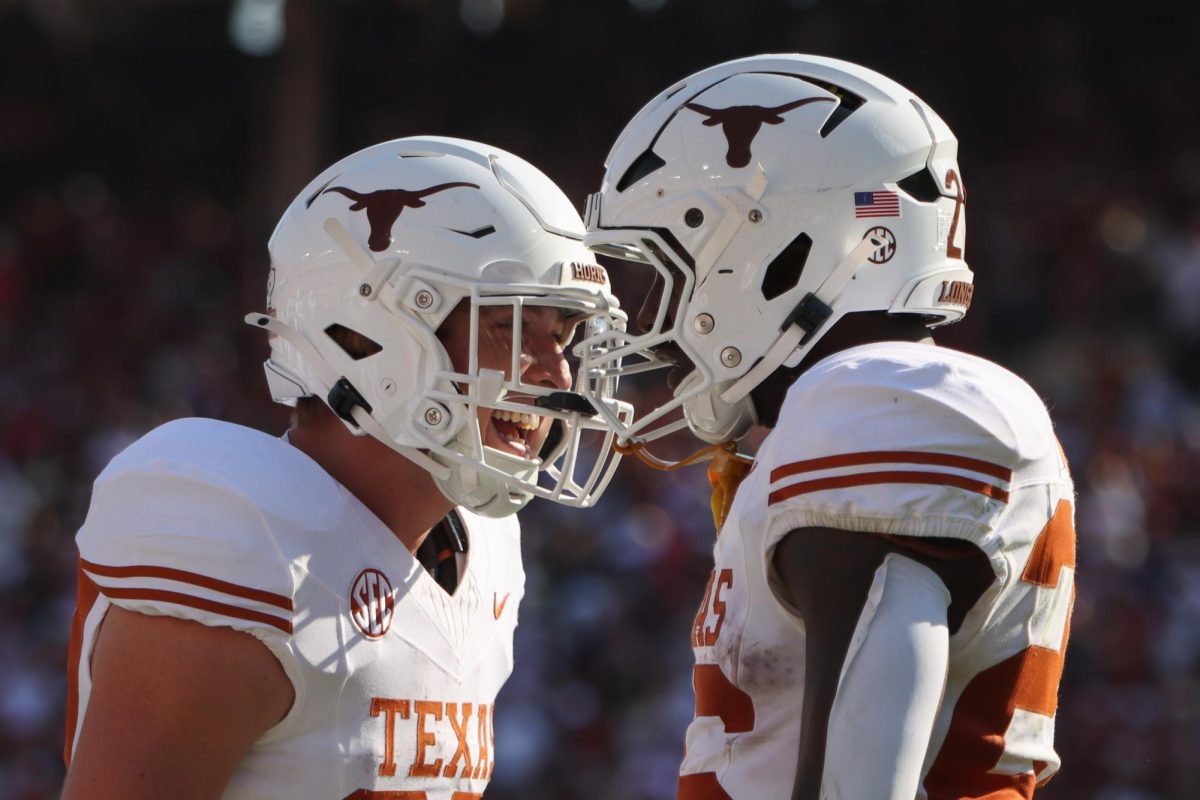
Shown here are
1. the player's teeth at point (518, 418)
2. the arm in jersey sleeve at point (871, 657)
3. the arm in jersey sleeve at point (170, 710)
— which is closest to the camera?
the arm in jersey sleeve at point (871, 657)

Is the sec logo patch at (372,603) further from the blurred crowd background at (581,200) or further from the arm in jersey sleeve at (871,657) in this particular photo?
the blurred crowd background at (581,200)

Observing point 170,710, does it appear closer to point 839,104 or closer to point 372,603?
point 372,603

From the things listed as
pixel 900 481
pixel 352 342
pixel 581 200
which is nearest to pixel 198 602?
pixel 352 342

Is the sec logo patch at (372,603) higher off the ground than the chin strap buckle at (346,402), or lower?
lower

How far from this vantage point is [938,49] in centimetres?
1000

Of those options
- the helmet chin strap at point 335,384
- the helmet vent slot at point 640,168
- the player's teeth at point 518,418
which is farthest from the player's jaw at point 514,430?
the helmet vent slot at point 640,168

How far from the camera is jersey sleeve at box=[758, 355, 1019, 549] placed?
6.64 feet

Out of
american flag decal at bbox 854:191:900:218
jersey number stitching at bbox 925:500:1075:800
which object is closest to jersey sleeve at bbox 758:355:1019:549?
jersey number stitching at bbox 925:500:1075:800

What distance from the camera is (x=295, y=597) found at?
2.48 meters

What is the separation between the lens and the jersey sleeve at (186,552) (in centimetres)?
242

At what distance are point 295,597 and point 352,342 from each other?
21.2 inches

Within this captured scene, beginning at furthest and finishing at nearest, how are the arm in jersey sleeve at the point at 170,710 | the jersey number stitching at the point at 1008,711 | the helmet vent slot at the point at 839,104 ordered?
the helmet vent slot at the point at 839,104 → the arm in jersey sleeve at the point at 170,710 → the jersey number stitching at the point at 1008,711

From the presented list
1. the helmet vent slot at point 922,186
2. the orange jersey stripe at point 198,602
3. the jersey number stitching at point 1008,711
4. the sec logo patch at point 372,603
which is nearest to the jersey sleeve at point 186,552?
the orange jersey stripe at point 198,602

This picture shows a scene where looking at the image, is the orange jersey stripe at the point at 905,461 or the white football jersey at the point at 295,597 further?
the white football jersey at the point at 295,597
